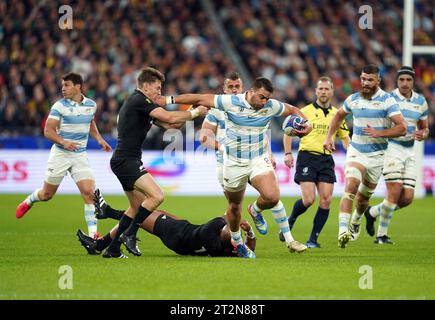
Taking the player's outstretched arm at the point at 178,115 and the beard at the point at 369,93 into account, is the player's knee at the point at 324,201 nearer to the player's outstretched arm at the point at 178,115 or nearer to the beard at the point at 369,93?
the beard at the point at 369,93

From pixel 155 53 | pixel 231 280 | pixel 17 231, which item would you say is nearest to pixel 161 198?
pixel 231 280

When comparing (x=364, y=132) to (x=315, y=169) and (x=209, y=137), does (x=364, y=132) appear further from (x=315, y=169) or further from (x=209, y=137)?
(x=209, y=137)

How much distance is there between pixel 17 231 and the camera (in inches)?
595

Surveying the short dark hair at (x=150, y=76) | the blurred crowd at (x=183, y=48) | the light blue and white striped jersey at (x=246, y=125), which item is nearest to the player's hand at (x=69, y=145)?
the short dark hair at (x=150, y=76)

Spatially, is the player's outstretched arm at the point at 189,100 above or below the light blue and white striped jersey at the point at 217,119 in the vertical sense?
above

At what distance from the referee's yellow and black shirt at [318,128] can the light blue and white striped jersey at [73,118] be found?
10.5ft

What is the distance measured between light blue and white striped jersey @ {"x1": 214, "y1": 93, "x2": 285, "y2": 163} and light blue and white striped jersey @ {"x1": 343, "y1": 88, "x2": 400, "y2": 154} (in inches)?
77.7

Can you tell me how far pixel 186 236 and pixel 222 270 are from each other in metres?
1.34

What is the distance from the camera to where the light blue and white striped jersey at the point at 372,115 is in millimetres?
13244

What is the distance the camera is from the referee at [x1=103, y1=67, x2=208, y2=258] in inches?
450

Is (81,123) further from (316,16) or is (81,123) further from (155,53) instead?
(316,16)

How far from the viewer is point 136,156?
11.7 meters

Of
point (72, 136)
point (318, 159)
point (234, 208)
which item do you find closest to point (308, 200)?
point (318, 159)

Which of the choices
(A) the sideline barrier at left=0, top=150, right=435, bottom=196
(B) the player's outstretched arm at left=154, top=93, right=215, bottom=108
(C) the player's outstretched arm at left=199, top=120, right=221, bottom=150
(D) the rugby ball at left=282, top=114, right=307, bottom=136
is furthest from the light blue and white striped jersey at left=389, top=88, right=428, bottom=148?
(A) the sideline barrier at left=0, top=150, right=435, bottom=196
